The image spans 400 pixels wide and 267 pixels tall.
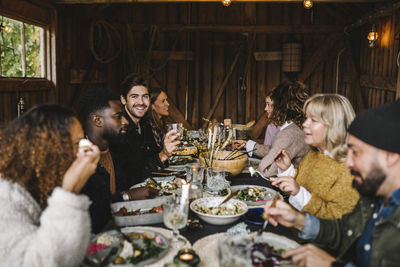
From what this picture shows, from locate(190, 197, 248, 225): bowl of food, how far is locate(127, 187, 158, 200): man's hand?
37 cm

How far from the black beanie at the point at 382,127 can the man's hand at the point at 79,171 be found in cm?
116

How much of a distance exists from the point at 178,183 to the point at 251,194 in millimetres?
566

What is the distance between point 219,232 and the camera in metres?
1.94

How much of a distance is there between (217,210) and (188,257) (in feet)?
2.02

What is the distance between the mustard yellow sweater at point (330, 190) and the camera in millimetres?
2123

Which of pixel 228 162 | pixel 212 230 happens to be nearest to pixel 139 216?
pixel 212 230

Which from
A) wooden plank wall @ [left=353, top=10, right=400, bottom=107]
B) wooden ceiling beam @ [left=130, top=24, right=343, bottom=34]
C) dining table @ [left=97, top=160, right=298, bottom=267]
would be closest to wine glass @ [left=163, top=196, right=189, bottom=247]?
dining table @ [left=97, top=160, right=298, bottom=267]

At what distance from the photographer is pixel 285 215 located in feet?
6.08

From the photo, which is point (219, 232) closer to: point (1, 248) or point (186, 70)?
point (1, 248)

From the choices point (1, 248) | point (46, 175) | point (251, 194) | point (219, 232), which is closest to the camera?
point (1, 248)

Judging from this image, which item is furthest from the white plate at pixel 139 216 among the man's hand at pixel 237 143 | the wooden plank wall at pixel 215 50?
the wooden plank wall at pixel 215 50

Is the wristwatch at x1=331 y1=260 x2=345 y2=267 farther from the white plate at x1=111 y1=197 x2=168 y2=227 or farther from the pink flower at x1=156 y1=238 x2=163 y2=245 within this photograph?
the white plate at x1=111 y1=197 x2=168 y2=227

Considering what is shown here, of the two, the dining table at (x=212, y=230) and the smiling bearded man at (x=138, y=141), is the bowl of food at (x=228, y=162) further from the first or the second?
the dining table at (x=212, y=230)

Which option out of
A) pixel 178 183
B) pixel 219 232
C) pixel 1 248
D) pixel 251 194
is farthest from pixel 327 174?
pixel 1 248
